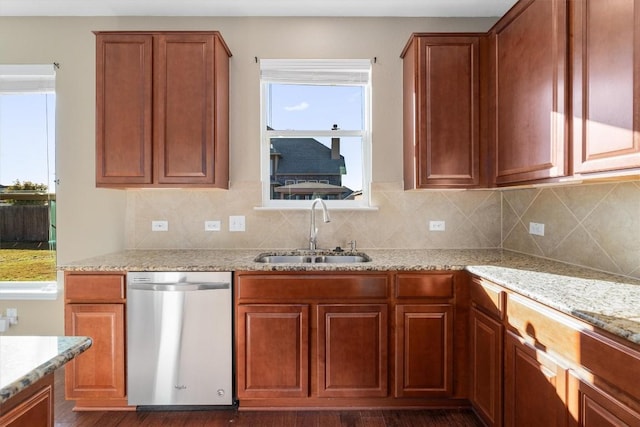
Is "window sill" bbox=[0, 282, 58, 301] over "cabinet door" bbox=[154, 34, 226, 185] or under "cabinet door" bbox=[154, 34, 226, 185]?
under

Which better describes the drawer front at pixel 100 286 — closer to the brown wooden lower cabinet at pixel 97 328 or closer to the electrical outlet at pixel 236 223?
the brown wooden lower cabinet at pixel 97 328

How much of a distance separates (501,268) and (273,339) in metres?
1.37

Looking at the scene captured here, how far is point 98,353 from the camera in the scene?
220 centimetres

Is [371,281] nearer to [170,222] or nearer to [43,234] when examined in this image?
[170,222]

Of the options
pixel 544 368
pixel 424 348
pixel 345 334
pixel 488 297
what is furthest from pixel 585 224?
pixel 345 334

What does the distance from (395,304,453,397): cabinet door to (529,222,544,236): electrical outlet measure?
0.84m

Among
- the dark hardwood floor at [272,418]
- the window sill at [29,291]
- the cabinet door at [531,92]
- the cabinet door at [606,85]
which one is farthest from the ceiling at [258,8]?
the dark hardwood floor at [272,418]

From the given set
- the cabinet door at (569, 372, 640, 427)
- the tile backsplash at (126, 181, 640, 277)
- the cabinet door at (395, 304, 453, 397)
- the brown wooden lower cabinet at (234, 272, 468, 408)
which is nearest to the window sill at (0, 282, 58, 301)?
the tile backsplash at (126, 181, 640, 277)

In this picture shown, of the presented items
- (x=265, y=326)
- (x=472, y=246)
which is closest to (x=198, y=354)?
(x=265, y=326)

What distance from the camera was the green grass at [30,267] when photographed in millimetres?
2951

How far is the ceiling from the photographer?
8.85 ft

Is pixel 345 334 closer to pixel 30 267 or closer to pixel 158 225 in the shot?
pixel 158 225

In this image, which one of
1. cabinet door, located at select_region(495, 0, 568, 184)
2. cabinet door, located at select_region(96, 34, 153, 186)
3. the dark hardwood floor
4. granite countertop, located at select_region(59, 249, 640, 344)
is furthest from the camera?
cabinet door, located at select_region(96, 34, 153, 186)

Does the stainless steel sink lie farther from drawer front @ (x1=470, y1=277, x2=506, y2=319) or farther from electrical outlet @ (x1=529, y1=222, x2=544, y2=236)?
electrical outlet @ (x1=529, y1=222, x2=544, y2=236)
